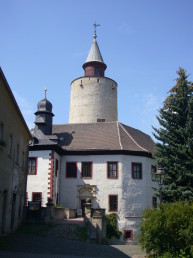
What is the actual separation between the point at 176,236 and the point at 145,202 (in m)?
17.4

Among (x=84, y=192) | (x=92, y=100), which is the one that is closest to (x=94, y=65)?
(x=92, y=100)

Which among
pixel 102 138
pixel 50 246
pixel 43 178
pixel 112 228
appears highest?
pixel 102 138

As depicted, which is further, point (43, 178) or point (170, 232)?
point (43, 178)

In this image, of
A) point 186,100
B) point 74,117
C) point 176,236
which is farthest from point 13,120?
point 74,117

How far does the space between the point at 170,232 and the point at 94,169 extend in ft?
59.1

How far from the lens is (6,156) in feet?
55.6

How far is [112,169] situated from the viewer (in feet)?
98.9

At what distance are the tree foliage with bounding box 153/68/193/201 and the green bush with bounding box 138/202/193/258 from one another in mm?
9808

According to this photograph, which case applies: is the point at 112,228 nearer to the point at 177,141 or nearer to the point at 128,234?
the point at 128,234

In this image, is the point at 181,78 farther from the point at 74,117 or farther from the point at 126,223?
the point at 74,117

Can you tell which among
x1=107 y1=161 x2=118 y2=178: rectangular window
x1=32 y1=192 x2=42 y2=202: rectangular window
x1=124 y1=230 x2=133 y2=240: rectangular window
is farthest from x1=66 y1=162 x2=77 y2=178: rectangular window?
x1=124 y1=230 x2=133 y2=240: rectangular window

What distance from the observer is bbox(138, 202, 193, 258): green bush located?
12.2m

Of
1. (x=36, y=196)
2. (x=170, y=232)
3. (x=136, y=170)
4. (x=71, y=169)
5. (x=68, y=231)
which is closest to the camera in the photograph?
(x=170, y=232)

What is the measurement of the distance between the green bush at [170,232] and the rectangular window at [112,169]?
1671 cm
